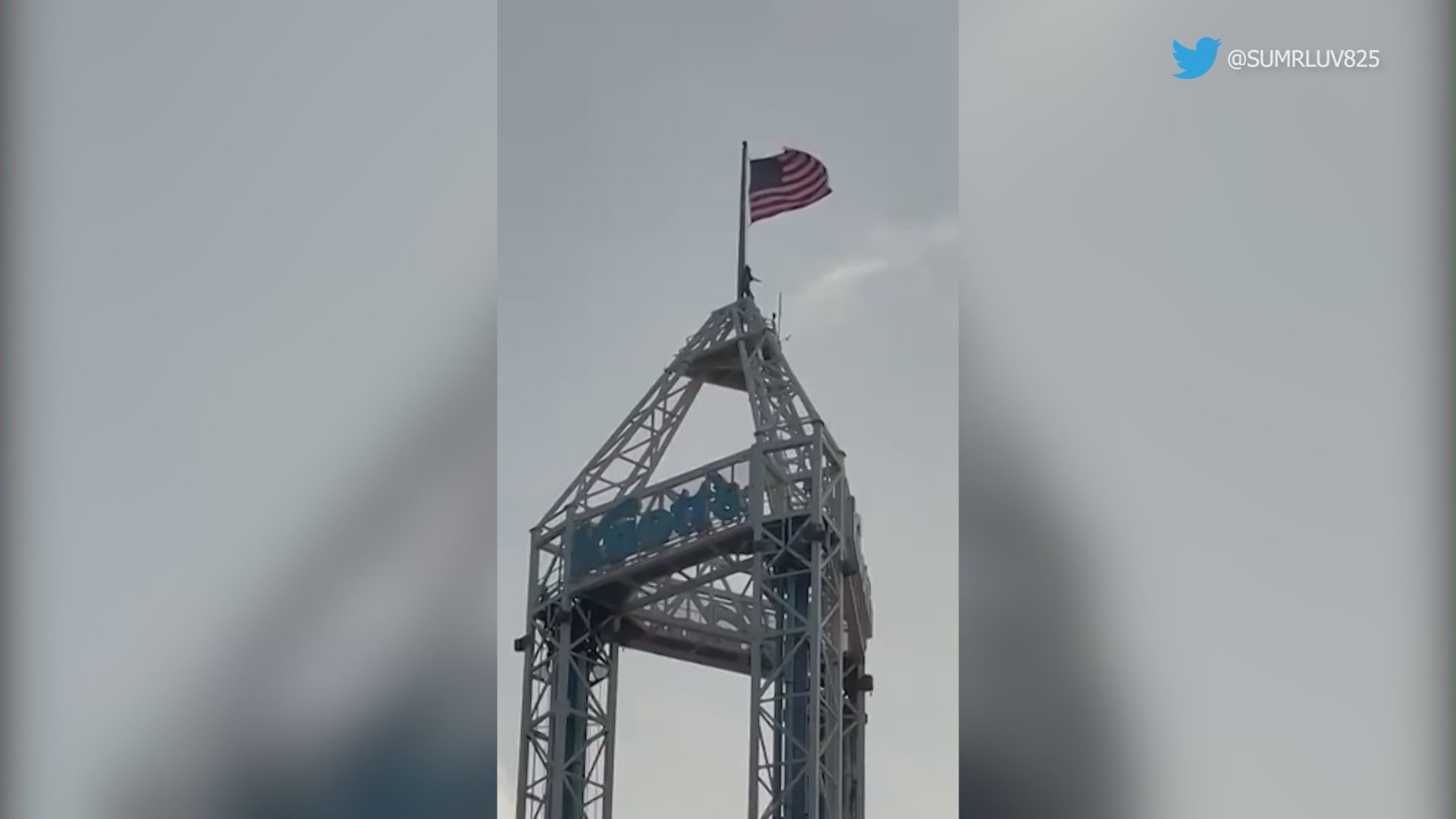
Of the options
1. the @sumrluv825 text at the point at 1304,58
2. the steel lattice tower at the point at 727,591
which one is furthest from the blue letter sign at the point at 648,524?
the @sumrluv825 text at the point at 1304,58

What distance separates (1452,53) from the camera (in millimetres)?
22594

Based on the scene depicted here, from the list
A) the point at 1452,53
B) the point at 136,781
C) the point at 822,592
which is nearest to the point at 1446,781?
the point at 1452,53

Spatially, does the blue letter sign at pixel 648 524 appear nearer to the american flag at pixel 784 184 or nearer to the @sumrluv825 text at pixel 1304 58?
the american flag at pixel 784 184

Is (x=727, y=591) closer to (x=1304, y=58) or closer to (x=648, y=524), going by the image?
(x=648, y=524)

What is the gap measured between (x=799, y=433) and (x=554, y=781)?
5.89 m

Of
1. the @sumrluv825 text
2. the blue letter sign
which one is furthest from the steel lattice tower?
the @sumrluv825 text

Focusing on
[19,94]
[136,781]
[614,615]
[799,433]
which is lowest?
[136,781]

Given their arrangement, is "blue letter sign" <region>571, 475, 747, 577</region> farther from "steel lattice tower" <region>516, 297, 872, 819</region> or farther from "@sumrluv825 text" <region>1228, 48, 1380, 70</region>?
"@sumrluv825 text" <region>1228, 48, 1380, 70</region>

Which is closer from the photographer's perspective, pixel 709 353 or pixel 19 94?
pixel 19 94

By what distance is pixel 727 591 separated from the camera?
31.3 meters

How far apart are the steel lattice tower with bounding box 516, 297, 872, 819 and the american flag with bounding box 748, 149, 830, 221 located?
2.40 m

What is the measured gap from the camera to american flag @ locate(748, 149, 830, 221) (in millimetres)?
29984

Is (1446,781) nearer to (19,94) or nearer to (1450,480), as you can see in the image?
(1450,480)

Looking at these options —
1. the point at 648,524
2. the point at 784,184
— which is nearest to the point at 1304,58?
the point at 784,184
